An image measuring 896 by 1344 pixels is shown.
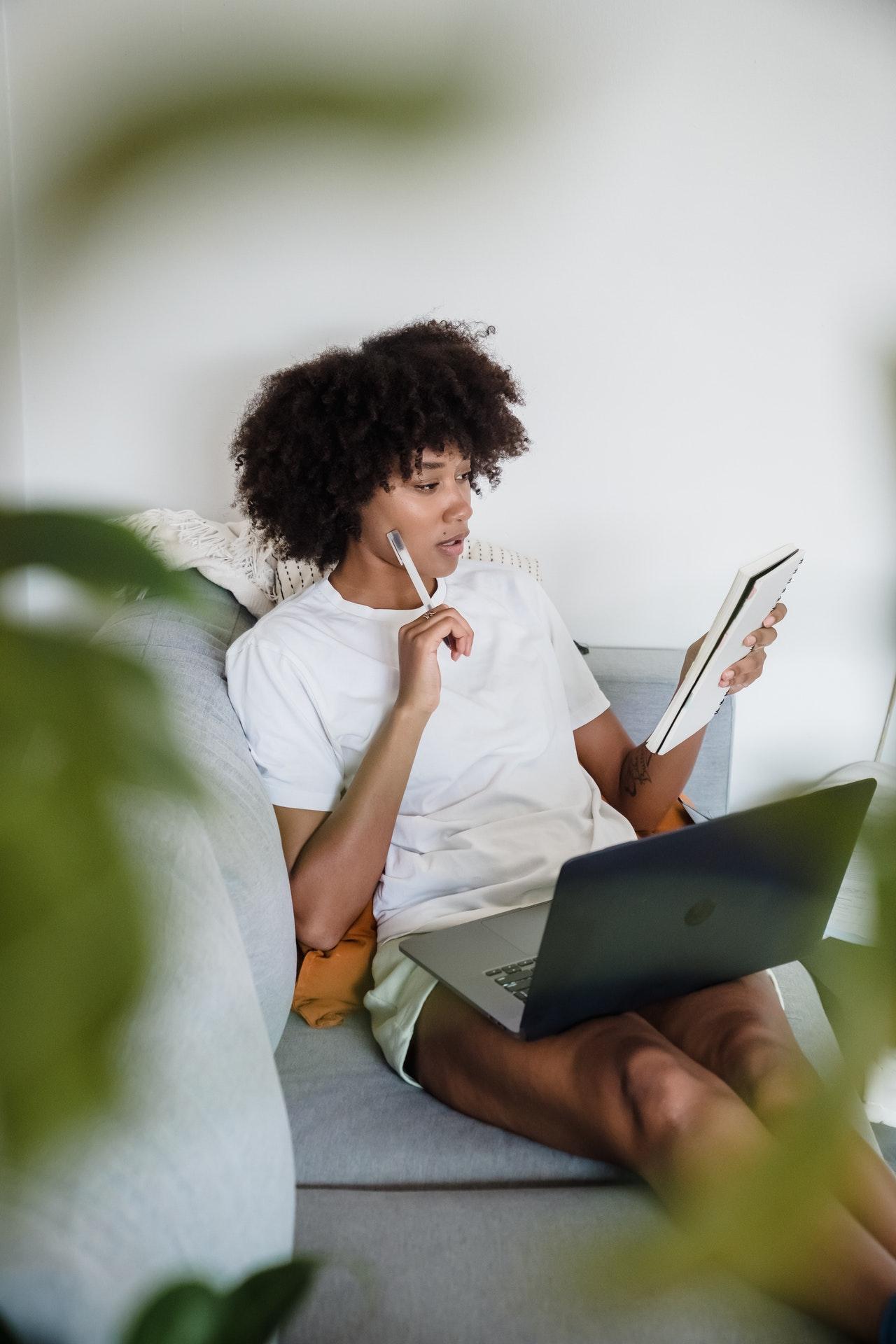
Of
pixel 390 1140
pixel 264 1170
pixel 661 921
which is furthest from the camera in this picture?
pixel 390 1140

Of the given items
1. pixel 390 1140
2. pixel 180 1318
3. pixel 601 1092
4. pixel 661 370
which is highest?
pixel 661 370

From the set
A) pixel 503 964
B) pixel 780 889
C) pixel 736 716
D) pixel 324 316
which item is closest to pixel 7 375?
pixel 780 889

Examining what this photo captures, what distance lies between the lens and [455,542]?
158 cm

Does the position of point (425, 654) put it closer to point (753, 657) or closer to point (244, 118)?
point (753, 657)

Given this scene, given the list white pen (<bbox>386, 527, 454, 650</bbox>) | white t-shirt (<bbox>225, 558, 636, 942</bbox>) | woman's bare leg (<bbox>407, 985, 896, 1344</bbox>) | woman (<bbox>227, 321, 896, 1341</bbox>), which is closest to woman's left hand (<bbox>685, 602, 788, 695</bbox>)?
woman (<bbox>227, 321, 896, 1341</bbox>)

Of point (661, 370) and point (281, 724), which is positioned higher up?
point (661, 370)

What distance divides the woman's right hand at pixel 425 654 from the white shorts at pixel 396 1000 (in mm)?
313

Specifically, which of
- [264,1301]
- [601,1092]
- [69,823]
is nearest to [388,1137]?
[601,1092]

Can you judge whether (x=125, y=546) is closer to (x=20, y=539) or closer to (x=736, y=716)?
(x=20, y=539)

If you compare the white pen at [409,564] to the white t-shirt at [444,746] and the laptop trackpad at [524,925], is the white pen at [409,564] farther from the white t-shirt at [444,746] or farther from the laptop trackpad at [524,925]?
the laptop trackpad at [524,925]

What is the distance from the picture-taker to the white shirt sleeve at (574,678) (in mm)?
1709

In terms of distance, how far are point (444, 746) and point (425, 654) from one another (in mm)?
162

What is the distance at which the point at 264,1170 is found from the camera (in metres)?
0.72

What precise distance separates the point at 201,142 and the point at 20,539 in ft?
0.24
